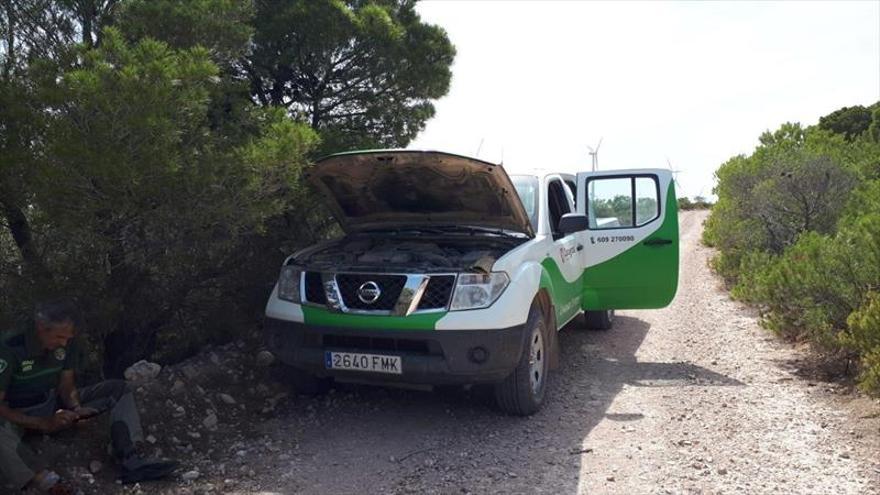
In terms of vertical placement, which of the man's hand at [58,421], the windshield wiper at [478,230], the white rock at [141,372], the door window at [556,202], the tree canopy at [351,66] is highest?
the tree canopy at [351,66]

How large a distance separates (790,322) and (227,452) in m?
6.01

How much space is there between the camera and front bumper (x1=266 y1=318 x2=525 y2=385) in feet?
15.4

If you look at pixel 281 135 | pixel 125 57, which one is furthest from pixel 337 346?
pixel 125 57

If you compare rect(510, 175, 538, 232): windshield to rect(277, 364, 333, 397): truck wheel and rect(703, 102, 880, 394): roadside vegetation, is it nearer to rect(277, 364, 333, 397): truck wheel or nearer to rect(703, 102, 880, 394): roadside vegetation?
rect(277, 364, 333, 397): truck wheel

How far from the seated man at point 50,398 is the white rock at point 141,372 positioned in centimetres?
101

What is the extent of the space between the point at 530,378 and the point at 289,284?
77.3 inches

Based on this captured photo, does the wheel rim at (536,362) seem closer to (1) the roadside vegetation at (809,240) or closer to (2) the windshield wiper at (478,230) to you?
(2) the windshield wiper at (478,230)

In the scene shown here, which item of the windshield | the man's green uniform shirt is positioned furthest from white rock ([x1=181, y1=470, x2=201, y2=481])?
the windshield

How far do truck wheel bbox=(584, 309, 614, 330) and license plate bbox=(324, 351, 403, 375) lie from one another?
4368 mm

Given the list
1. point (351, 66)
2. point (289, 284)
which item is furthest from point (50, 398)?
point (351, 66)

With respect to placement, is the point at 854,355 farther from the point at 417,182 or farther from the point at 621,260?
the point at 417,182

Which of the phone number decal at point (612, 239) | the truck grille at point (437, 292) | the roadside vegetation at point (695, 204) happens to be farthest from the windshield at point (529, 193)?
the roadside vegetation at point (695, 204)

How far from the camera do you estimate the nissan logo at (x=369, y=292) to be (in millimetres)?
4941

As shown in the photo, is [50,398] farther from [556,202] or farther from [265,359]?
[556,202]
